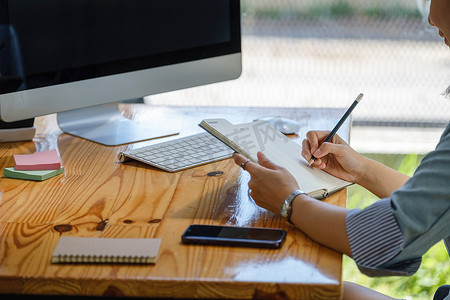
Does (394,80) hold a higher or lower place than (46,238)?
lower

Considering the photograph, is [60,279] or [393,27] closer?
[60,279]

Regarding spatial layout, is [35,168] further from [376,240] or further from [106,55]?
[376,240]

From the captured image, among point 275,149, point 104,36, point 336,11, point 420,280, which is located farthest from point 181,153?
point 420,280

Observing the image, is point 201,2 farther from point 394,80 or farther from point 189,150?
point 394,80

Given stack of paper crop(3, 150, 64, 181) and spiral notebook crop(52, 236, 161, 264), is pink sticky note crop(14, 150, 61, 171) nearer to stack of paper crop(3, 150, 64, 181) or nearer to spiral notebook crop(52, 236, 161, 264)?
stack of paper crop(3, 150, 64, 181)

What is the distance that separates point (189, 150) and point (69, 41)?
0.34m

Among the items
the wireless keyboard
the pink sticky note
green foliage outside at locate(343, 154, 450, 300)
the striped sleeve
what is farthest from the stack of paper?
green foliage outside at locate(343, 154, 450, 300)

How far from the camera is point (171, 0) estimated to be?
55.6 inches

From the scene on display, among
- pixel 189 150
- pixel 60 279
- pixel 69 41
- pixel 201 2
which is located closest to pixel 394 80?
pixel 201 2

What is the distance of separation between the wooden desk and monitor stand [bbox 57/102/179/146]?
0.03 meters

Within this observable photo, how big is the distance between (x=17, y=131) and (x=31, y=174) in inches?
10.8

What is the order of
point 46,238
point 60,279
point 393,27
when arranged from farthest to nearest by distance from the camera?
point 393,27 < point 46,238 < point 60,279

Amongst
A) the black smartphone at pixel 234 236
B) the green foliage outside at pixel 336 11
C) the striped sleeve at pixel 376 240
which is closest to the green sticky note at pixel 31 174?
the black smartphone at pixel 234 236

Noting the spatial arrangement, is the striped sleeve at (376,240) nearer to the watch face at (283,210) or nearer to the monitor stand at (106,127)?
the watch face at (283,210)
